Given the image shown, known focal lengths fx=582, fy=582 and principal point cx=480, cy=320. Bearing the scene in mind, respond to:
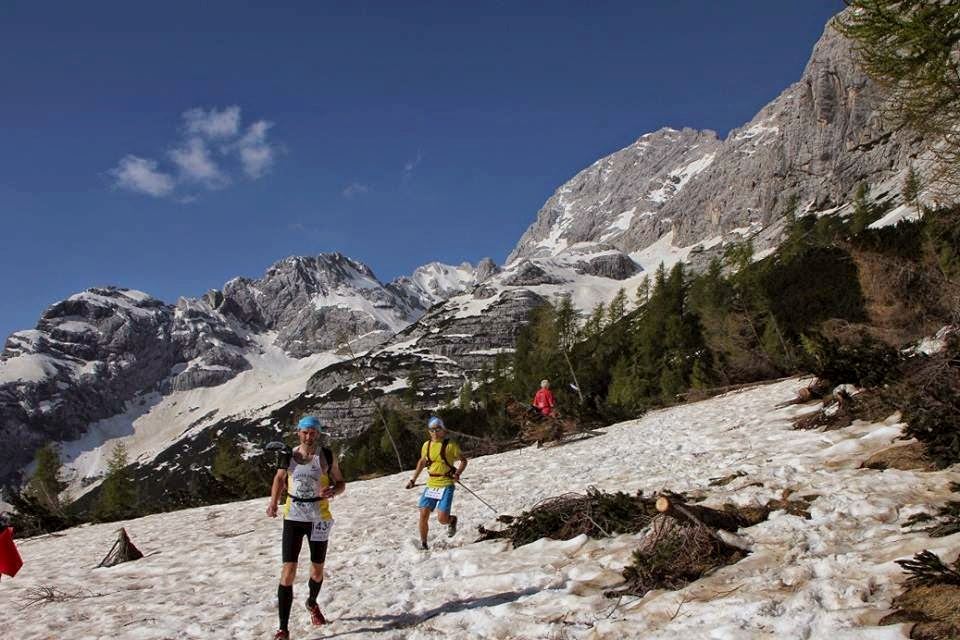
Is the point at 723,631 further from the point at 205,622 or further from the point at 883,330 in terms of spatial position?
the point at 883,330

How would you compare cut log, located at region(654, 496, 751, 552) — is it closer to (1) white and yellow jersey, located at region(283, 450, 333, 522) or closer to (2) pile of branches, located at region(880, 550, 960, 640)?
(2) pile of branches, located at region(880, 550, 960, 640)

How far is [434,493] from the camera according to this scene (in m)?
9.98

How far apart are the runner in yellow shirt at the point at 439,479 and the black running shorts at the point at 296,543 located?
9.52 feet

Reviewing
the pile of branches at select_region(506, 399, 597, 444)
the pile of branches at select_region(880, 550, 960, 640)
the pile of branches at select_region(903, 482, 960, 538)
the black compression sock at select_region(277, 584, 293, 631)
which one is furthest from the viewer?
the pile of branches at select_region(506, 399, 597, 444)

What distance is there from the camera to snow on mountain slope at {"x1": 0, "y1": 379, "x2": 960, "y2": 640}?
4805 mm

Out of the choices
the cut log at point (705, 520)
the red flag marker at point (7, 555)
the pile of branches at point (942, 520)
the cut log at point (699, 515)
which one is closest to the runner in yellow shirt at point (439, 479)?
the cut log at point (699, 515)

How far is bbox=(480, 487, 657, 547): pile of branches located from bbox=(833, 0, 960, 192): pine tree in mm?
9315

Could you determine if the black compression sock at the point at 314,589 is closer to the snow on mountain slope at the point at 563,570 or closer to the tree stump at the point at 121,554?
the snow on mountain slope at the point at 563,570

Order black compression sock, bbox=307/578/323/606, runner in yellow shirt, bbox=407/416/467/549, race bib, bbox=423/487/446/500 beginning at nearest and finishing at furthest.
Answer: black compression sock, bbox=307/578/323/606
runner in yellow shirt, bbox=407/416/467/549
race bib, bbox=423/487/446/500

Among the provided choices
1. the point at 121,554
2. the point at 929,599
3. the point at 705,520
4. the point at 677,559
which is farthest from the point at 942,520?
the point at 121,554

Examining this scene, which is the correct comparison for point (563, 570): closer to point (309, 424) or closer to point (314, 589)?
point (314, 589)

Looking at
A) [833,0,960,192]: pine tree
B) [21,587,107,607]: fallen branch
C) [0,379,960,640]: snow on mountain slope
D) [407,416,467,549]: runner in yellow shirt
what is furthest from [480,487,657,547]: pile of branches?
[833,0,960,192]: pine tree

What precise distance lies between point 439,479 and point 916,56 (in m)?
11.7

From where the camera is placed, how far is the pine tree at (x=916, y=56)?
1041 centimetres
